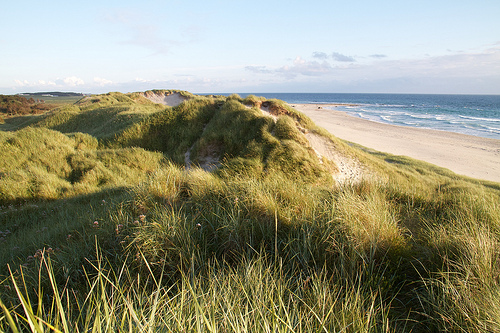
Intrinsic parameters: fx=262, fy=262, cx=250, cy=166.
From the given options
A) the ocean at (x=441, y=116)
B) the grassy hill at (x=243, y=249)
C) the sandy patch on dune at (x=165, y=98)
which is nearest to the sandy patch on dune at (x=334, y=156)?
the grassy hill at (x=243, y=249)

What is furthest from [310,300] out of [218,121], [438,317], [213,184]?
[218,121]

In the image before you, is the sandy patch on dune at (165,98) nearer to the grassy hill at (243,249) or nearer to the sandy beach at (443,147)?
the sandy beach at (443,147)

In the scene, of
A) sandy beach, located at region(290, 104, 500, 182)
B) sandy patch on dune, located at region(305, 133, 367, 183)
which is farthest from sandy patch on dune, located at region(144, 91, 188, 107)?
sandy patch on dune, located at region(305, 133, 367, 183)

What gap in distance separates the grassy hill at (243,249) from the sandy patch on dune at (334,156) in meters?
0.64

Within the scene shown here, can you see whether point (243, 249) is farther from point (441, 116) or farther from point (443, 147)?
point (441, 116)

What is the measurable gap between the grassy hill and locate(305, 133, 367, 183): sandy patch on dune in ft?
2.10

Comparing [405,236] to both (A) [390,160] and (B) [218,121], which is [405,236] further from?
(A) [390,160]

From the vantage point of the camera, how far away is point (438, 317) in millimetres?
2197

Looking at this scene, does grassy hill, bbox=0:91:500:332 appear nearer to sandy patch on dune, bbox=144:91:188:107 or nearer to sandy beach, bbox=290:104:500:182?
sandy beach, bbox=290:104:500:182

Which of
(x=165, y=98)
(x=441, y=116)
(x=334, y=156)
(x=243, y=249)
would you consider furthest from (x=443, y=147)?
(x=441, y=116)

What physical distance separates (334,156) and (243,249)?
6.83 metres

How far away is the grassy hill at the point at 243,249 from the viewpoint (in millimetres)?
1959

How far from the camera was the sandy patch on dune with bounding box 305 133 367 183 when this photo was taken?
8391mm

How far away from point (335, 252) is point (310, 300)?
32.3 inches
